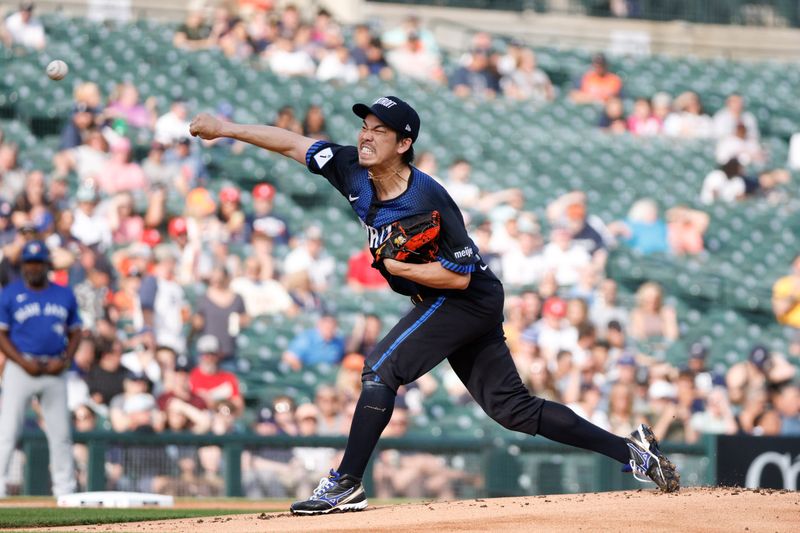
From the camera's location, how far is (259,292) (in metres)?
13.0

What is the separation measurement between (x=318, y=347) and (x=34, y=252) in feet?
11.6

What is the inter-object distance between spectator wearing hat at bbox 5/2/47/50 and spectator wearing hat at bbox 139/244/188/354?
470 cm

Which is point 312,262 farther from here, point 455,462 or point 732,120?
point 732,120

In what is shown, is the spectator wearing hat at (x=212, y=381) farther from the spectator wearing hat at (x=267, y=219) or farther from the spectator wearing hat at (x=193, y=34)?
the spectator wearing hat at (x=193, y=34)

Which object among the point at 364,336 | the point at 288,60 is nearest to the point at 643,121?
the point at 288,60

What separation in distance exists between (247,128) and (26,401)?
4204mm

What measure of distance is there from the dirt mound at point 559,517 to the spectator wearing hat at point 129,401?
4290 mm

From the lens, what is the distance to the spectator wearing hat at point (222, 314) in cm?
1223

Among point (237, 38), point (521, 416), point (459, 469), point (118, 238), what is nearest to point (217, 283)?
point (118, 238)

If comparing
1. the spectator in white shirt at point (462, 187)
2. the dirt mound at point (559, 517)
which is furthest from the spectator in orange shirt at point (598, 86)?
the dirt mound at point (559, 517)

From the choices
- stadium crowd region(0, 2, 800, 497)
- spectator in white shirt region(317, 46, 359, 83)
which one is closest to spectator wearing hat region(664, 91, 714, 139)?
stadium crowd region(0, 2, 800, 497)

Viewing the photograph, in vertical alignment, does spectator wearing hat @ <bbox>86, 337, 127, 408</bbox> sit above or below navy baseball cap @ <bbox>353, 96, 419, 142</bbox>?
below

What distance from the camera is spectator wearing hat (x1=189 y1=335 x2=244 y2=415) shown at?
11484 mm

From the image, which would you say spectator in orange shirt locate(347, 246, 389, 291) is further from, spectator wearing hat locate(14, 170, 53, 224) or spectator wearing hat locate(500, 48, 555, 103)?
spectator wearing hat locate(500, 48, 555, 103)
